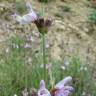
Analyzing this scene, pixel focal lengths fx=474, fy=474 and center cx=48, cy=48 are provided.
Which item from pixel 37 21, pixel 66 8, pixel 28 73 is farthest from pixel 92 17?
pixel 37 21

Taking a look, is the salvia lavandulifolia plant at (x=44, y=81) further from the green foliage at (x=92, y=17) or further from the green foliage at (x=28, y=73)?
the green foliage at (x=92, y=17)

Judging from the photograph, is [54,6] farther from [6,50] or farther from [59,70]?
[59,70]

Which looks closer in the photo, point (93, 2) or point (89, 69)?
point (89, 69)

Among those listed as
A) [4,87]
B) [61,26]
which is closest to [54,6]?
[61,26]

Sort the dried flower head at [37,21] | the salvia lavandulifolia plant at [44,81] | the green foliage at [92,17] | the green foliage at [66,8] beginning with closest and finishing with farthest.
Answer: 1. the salvia lavandulifolia plant at [44,81]
2. the dried flower head at [37,21]
3. the green foliage at [92,17]
4. the green foliage at [66,8]

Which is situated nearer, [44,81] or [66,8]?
[44,81]

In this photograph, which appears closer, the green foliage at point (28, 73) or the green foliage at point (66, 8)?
the green foliage at point (28, 73)

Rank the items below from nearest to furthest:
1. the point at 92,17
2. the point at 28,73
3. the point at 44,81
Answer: the point at 44,81
the point at 28,73
the point at 92,17

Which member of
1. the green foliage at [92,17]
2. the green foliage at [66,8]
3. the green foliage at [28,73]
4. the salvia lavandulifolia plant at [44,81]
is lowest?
the green foliage at [92,17]

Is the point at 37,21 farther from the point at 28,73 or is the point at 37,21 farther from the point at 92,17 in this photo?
the point at 92,17

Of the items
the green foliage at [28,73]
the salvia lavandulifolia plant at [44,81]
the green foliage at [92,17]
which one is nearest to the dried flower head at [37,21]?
the salvia lavandulifolia plant at [44,81]

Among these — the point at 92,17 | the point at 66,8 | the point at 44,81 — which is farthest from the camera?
the point at 66,8
